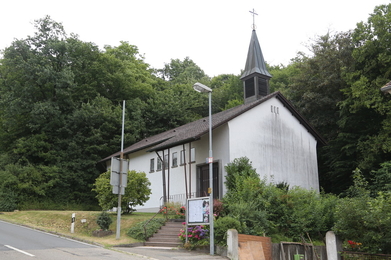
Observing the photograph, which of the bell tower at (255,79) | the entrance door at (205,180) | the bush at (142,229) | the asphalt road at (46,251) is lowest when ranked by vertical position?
the asphalt road at (46,251)

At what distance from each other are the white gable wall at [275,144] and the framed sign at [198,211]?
787 cm

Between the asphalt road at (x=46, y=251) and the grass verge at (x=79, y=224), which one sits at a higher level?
the grass verge at (x=79, y=224)

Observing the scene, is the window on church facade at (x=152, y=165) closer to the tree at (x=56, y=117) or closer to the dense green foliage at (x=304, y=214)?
the tree at (x=56, y=117)

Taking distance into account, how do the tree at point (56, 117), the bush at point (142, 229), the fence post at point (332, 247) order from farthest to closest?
the tree at point (56, 117), the bush at point (142, 229), the fence post at point (332, 247)

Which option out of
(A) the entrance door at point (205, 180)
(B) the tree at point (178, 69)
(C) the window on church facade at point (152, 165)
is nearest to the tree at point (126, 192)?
(A) the entrance door at point (205, 180)

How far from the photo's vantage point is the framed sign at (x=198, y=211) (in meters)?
16.2

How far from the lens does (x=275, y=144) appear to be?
2666cm

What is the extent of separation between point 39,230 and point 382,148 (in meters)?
21.0

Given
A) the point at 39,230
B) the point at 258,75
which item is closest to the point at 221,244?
the point at 39,230

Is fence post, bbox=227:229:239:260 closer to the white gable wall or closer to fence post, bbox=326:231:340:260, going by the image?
fence post, bbox=326:231:340:260

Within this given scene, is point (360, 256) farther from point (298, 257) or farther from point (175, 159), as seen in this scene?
point (175, 159)

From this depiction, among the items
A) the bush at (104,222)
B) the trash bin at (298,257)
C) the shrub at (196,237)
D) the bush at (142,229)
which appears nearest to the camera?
the trash bin at (298,257)

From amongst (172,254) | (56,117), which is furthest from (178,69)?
(172,254)

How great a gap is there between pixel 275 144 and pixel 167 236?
11397 millimetres
